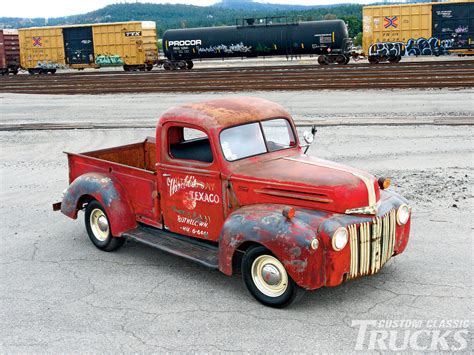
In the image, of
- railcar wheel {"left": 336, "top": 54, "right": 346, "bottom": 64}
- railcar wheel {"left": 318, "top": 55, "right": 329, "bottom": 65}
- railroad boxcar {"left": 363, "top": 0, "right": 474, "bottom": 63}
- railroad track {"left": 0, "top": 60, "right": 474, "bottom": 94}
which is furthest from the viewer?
railcar wheel {"left": 318, "top": 55, "right": 329, "bottom": 65}

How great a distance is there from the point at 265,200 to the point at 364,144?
29.4 ft

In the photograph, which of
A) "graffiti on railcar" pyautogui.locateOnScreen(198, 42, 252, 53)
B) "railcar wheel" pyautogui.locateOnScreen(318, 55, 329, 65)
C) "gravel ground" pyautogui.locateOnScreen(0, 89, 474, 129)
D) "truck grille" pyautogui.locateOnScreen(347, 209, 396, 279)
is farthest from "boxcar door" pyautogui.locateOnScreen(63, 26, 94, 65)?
"truck grille" pyautogui.locateOnScreen(347, 209, 396, 279)

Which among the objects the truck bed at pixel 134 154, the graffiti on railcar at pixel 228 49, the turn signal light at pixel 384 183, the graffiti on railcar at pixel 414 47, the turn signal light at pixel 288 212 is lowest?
the turn signal light at pixel 288 212

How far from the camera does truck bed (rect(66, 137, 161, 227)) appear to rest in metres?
8.12

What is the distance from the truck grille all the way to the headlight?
10cm

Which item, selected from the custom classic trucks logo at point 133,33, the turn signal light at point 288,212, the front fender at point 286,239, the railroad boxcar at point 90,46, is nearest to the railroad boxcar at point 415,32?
the railroad boxcar at point 90,46

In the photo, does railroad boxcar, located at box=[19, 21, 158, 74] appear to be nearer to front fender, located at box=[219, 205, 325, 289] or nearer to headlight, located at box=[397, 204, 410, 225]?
headlight, located at box=[397, 204, 410, 225]

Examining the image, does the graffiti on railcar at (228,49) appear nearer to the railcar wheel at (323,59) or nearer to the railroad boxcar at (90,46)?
the railroad boxcar at (90,46)

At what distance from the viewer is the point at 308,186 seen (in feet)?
21.7

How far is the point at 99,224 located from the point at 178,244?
5.16ft

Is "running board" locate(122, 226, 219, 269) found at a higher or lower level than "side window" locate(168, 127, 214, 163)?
lower

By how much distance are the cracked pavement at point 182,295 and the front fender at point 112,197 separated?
0.49m

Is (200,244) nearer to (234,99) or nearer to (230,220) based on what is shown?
(230,220)

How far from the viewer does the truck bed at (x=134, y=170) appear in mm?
8117
